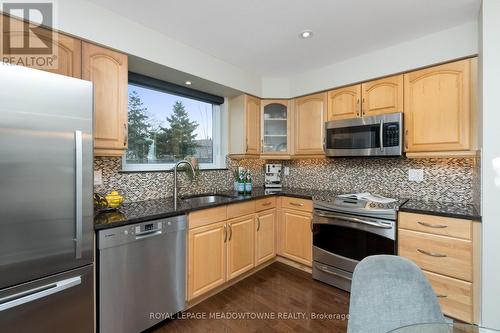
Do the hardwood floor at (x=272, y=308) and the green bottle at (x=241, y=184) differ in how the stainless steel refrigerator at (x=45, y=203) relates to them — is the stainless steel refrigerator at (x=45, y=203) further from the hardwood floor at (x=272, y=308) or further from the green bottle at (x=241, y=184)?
the green bottle at (x=241, y=184)

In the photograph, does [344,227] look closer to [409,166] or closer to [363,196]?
[363,196]

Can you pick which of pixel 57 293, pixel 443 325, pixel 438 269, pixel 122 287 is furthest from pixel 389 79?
pixel 57 293

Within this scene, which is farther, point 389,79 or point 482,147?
point 389,79

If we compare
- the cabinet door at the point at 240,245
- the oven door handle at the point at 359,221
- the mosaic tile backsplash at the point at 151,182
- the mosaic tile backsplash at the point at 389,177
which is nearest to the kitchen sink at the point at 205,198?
the mosaic tile backsplash at the point at 151,182

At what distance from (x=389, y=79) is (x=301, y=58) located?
92 cm

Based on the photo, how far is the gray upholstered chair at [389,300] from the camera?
990 millimetres

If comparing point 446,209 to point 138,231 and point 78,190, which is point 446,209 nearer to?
point 138,231

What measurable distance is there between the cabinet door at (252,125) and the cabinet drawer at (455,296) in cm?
218

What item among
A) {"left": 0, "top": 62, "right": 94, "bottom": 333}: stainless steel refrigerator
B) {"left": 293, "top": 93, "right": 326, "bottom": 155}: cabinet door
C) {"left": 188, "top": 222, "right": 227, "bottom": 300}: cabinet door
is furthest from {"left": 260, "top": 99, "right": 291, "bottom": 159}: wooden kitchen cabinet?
{"left": 0, "top": 62, "right": 94, "bottom": 333}: stainless steel refrigerator

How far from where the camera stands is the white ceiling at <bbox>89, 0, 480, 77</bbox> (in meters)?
1.72

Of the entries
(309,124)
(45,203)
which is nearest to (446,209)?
(309,124)

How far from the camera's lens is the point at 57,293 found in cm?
130

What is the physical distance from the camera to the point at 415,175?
249 centimetres

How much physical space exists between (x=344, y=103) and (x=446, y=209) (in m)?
1.42
